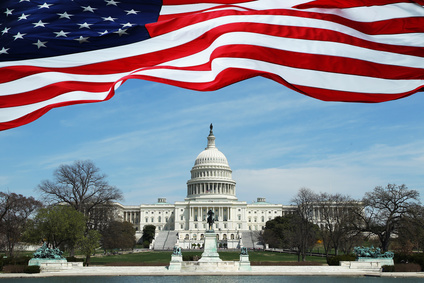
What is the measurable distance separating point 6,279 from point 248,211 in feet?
458

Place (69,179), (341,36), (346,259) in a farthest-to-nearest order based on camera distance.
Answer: (69,179)
(346,259)
(341,36)

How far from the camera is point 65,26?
8.16 meters

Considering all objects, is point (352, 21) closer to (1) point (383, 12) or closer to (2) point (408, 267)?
(1) point (383, 12)

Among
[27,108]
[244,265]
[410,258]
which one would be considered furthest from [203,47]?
[410,258]

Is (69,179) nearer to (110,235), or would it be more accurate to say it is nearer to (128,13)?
(110,235)

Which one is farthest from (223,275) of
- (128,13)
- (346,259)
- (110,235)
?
(128,13)

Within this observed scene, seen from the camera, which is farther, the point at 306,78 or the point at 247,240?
the point at 247,240

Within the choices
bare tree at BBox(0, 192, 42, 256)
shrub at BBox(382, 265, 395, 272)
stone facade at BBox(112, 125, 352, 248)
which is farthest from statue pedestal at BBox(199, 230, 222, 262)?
stone facade at BBox(112, 125, 352, 248)

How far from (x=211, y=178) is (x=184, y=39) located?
150 m

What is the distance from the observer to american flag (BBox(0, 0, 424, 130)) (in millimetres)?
8000

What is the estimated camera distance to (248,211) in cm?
17275

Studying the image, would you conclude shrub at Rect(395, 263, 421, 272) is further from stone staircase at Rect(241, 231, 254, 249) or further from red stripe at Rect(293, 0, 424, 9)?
stone staircase at Rect(241, 231, 254, 249)

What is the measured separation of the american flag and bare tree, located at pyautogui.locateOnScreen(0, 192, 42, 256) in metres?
59.9

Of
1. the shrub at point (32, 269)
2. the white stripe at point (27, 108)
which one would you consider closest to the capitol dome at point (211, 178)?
the shrub at point (32, 269)
